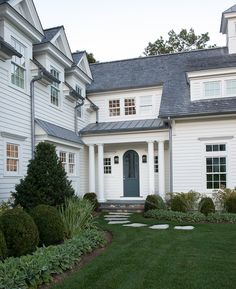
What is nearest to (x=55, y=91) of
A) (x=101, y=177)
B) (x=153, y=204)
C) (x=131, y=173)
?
(x=101, y=177)

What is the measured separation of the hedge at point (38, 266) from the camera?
4.53 meters

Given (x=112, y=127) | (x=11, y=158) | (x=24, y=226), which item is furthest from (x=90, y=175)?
(x=24, y=226)

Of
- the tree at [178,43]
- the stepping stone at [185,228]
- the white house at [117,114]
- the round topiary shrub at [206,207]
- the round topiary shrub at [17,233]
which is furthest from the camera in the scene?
the tree at [178,43]

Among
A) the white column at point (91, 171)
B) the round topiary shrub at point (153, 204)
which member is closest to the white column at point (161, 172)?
the round topiary shrub at point (153, 204)

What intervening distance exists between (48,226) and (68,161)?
25.7 ft

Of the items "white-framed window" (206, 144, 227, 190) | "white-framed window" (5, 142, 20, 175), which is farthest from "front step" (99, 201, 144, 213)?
"white-framed window" (5, 142, 20, 175)

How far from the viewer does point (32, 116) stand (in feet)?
38.4

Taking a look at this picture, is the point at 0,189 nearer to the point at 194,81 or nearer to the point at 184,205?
the point at 184,205

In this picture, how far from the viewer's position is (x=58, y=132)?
518 inches

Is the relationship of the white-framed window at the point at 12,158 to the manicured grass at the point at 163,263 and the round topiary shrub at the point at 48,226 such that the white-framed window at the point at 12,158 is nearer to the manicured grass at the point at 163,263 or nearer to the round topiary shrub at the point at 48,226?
the round topiary shrub at the point at 48,226

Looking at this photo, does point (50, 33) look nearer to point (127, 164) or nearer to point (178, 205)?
point (127, 164)

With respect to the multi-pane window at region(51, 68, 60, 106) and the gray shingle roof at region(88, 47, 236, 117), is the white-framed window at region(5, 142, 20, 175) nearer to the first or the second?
the multi-pane window at region(51, 68, 60, 106)

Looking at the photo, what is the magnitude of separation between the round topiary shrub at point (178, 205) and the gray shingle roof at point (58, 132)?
4.85 meters

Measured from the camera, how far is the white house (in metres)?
11.0
